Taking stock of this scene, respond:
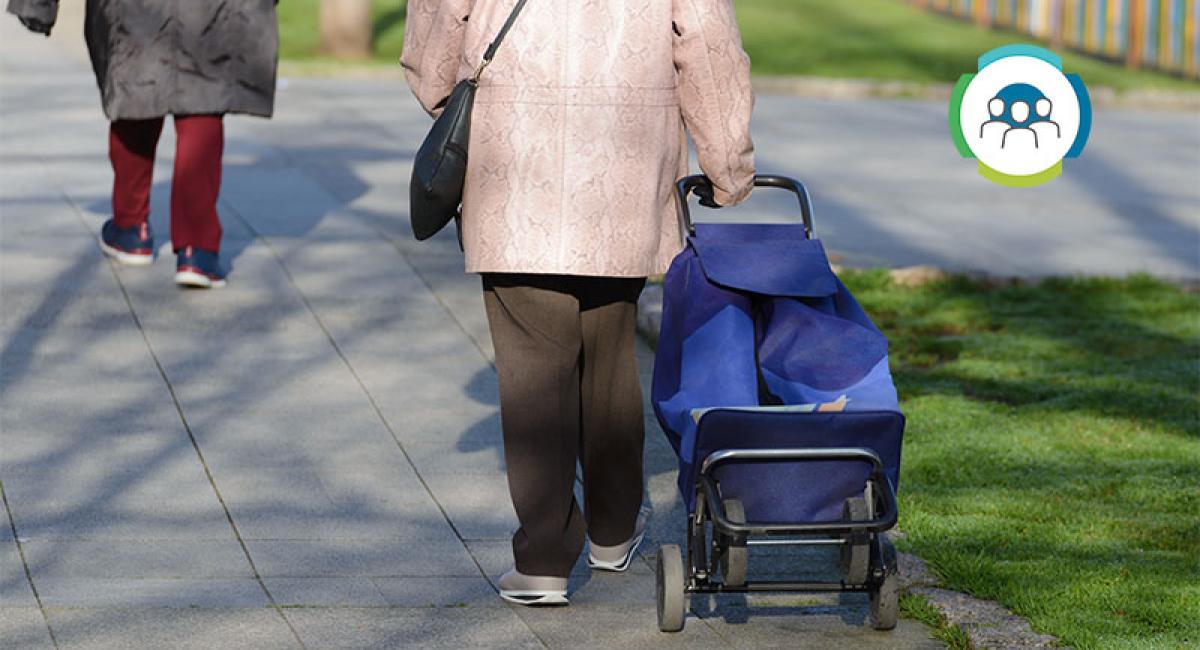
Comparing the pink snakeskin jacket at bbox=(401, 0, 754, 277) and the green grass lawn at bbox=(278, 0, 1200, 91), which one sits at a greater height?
the pink snakeskin jacket at bbox=(401, 0, 754, 277)

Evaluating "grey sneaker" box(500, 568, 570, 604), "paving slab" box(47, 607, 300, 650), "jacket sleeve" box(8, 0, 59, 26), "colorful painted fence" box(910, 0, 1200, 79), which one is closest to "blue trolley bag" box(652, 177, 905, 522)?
"grey sneaker" box(500, 568, 570, 604)

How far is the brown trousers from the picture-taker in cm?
488

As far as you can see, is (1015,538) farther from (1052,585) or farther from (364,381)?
(364,381)

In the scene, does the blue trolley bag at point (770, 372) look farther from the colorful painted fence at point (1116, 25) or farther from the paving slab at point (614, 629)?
the colorful painted fence at point (1116, 25)

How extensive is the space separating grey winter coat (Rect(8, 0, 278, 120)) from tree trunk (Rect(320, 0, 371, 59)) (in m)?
12.1

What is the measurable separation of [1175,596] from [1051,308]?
404 cm

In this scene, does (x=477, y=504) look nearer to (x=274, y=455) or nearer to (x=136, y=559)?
(x=274, y=455)

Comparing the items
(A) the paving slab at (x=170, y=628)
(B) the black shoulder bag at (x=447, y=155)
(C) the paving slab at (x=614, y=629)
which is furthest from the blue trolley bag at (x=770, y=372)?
(A) the paving slab at (x=170, y=628)

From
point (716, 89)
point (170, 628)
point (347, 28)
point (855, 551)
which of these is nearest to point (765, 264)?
point (716, 89)

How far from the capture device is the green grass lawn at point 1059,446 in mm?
4957

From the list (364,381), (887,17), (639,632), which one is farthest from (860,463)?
(887,17)

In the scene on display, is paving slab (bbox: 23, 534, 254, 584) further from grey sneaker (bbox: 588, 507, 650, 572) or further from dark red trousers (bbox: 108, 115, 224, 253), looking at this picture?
dark red trousers (bbox: 108, 115, 224, 253)

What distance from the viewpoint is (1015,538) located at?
215 inches

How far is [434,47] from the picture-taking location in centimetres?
481
